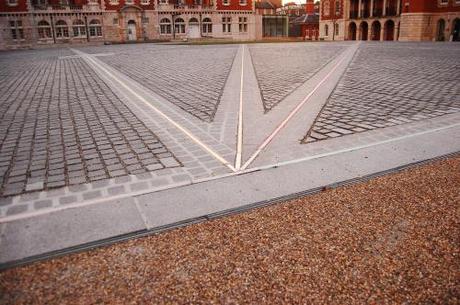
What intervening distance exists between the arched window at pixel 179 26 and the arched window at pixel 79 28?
13.1 m

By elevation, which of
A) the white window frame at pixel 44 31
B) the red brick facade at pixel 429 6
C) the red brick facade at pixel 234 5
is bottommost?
the white window frame at pixel 44 31

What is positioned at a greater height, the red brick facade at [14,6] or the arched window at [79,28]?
the red brick facade at [14,6]

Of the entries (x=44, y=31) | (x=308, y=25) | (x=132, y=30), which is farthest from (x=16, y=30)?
(x=308, y=25)

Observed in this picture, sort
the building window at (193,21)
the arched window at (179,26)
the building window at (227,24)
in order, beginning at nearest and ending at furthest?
the arched window at (179,26) → the building window at (193,21) → the building window at (227,24)

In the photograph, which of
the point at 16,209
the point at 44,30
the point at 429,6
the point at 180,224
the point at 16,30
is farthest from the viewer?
the point at 44,30

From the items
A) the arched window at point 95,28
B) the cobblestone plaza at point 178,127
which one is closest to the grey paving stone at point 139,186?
the cobblestone plaza at point 178,127

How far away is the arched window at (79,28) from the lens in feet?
153

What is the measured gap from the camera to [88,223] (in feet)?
10.2

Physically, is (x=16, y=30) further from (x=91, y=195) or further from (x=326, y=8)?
(x=91, y=195)

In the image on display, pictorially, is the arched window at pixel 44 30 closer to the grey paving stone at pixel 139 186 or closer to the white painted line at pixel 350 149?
the grey paving stone at pixel 139 186

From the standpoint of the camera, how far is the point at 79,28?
154 feet

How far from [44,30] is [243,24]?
97.1ft

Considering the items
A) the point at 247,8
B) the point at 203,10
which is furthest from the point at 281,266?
the point at 247,8

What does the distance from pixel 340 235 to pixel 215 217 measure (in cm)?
109
